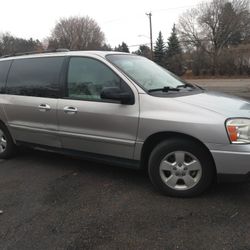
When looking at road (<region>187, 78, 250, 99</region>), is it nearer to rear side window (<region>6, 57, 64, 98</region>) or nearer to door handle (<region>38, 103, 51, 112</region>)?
rear side window (<region>6, 57, 64, 98</region>)

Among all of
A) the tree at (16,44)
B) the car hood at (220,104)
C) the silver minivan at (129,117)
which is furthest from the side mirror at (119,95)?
the tree at (16,44)

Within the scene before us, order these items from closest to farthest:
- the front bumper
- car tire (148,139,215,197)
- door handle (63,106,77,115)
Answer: the front bumper
car tire (148,139,215,197)
door handle (63,106,77,115)

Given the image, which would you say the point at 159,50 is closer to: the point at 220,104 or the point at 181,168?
the point at 220,104

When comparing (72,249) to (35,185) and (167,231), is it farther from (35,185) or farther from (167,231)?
(35,185)

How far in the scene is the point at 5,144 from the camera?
233 inches

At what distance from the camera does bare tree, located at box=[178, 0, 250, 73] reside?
185 ft

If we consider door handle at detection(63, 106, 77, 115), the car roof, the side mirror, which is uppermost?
the car roof

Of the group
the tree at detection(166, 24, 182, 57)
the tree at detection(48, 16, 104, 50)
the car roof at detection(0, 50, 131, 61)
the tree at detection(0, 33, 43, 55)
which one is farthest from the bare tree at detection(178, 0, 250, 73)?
the car roof at detection(0, 50, 131, 61)

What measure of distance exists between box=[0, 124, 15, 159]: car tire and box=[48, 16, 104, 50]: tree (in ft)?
213

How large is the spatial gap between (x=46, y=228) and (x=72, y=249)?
0.51 m

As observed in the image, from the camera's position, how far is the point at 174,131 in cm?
396

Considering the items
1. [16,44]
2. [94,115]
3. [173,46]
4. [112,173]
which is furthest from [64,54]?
[16,44]

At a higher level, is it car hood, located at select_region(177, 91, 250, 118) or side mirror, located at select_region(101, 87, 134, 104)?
side mirror, located at select_region(101, 87, 134, 104)

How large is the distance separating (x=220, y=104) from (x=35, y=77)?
2705 mm
